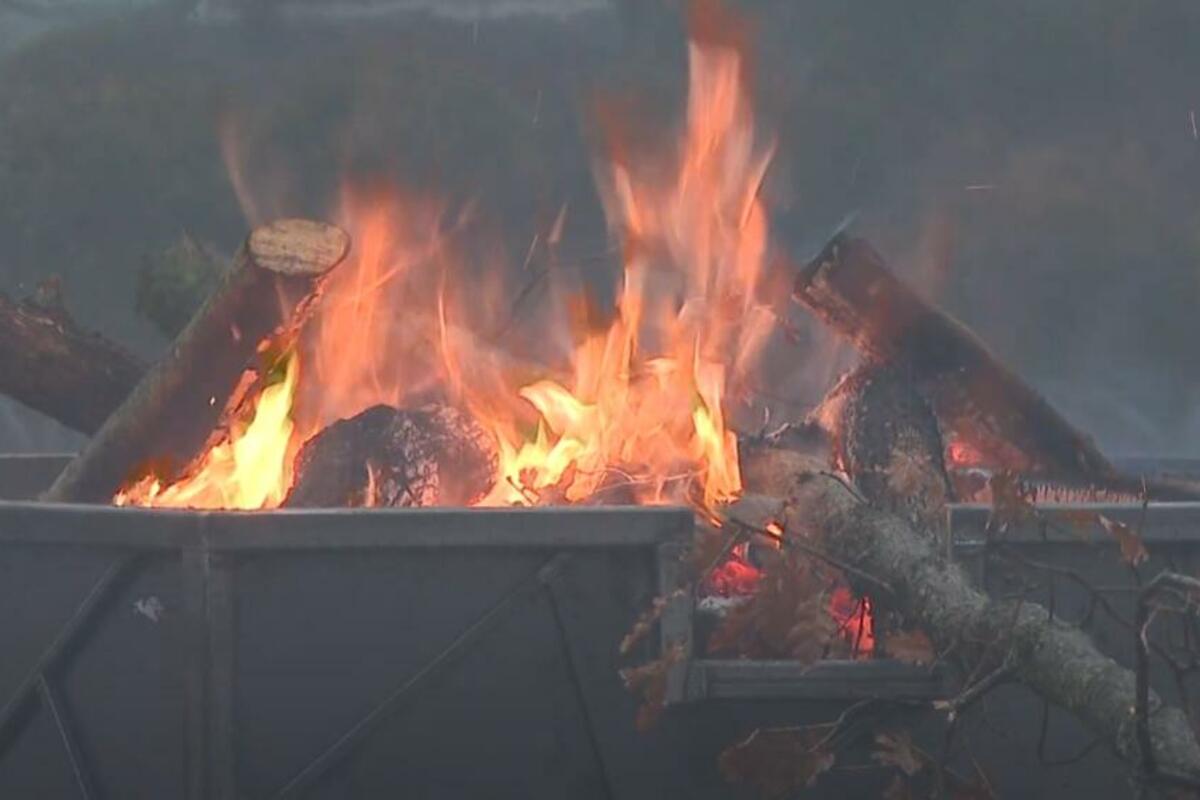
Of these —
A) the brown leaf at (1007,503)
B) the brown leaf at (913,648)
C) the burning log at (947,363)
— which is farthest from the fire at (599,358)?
the brown leaf at (1007,503)

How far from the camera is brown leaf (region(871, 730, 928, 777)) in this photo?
329 centimetres

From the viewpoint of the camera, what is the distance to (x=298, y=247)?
14.2 feet

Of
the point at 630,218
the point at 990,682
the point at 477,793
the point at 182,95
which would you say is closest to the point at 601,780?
the point at 477,793

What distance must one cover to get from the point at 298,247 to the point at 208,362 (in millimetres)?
376

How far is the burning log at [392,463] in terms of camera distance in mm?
4387

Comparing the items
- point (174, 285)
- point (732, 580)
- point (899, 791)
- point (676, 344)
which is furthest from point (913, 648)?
point (174, 285)

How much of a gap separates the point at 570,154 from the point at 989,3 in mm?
2799

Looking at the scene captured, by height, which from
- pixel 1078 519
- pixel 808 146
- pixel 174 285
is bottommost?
pixel 1078 519

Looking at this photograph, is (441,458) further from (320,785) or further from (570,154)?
(570,154)

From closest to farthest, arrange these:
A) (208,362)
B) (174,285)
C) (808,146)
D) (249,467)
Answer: (208,362), (249,467), (174,285), (808,146)

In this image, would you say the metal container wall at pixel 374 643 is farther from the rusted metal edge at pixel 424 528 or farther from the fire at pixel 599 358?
the fire at pixel 599 358

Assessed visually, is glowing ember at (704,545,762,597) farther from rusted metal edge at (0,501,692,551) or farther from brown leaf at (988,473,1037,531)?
brown leaf at (988,473,1037,531)

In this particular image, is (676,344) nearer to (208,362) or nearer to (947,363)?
(947,363)

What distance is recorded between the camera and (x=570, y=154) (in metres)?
10.5
